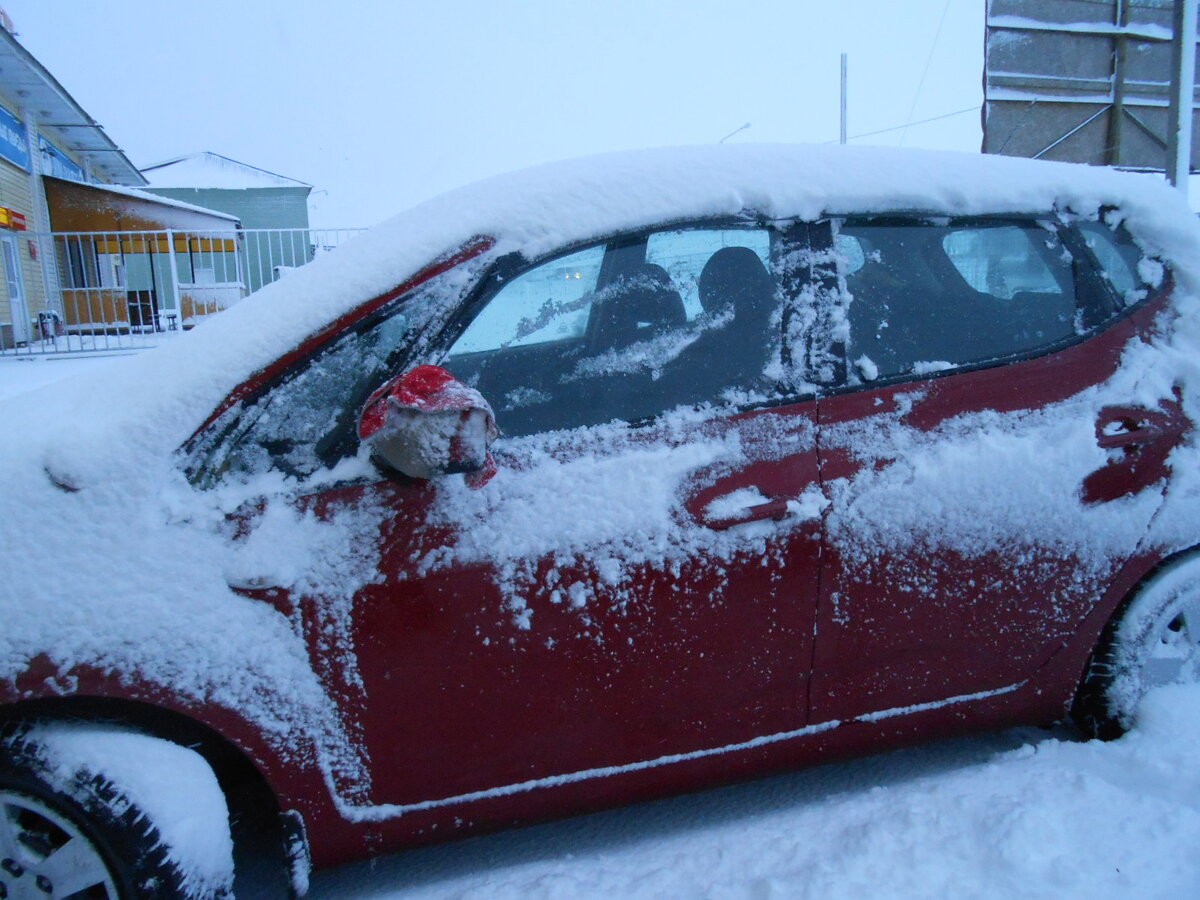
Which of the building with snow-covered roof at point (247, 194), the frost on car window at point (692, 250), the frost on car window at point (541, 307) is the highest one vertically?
the building with snow-covered roof at point (247, 194)

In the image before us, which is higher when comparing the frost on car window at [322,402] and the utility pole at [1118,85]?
the utility pole at [1118,85]

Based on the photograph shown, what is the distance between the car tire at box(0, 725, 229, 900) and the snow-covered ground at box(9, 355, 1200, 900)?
0.55m

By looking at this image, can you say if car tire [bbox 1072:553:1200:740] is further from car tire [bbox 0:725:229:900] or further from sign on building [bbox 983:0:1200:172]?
sign on building [bbox 983:0:1200:172]

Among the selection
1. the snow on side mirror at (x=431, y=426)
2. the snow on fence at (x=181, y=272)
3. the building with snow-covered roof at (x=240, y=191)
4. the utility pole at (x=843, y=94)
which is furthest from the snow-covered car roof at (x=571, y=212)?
the building with snow-covered roof at (x=240, y=191)

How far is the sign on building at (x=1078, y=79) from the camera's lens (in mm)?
8625

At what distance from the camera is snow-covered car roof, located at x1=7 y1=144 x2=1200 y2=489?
1.78 m

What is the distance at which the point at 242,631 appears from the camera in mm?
1687

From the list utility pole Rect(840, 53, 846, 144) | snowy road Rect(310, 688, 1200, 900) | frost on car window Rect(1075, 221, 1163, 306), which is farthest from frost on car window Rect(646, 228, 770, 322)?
utility pole Rect(840, 53, 846, 144)

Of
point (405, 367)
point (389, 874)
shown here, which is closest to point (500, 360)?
point (405, 367)

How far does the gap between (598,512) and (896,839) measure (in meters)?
1.10

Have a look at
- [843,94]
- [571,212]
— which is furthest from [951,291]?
[843,94]

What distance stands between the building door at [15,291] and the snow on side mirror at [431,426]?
608 inches

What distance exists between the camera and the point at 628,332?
1993 mm

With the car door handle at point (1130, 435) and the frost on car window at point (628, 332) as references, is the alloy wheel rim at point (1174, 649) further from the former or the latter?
the frost on car window at point (628, 332)
